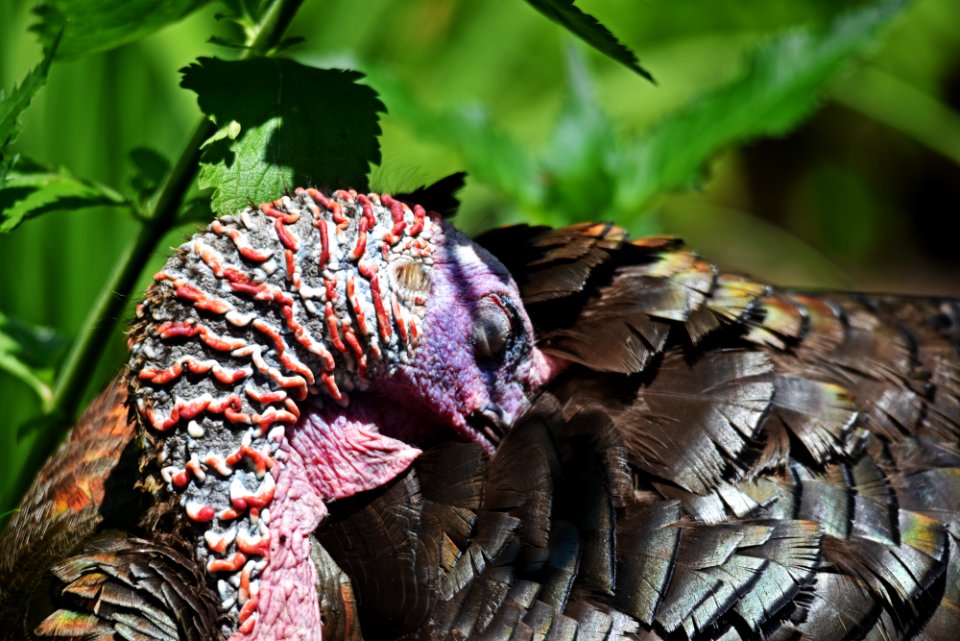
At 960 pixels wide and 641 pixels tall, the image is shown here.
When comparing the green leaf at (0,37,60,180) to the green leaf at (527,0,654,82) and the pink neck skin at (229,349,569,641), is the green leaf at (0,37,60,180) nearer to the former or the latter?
the pink neck skin at (229,349,569,641)

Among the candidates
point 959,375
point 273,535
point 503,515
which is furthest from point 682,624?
point 959,375

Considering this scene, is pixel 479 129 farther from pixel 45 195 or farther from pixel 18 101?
pixel 18 101

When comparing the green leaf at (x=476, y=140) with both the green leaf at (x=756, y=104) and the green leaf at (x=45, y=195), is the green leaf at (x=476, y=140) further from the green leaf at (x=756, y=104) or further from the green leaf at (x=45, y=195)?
the green leaf at (x=45, y=195)

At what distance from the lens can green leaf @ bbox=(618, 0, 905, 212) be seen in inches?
108

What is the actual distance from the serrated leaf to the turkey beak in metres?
0.75

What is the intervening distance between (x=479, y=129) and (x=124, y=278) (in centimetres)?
128

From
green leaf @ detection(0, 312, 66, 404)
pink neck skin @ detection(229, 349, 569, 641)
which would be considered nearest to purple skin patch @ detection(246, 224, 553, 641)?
pink neck skin @ detection(229, 349, 569, 641)

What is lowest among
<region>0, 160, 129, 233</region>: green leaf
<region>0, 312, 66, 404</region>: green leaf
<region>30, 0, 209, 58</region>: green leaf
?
<region>0, 312, 66, 404</region>: green leaf

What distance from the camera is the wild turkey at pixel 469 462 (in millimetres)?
1562

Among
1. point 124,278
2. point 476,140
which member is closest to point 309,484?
point 124,278

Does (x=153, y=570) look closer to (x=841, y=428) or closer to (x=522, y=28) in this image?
(x=841, y=428)

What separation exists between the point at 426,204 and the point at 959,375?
48.5 inches

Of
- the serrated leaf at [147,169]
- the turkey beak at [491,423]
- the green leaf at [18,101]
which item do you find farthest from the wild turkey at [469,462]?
the serrated leaf at [147,169]

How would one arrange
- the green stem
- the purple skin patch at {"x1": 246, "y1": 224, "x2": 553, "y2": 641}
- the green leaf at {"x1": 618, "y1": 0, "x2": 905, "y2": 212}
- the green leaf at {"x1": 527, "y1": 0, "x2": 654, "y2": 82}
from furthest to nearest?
the green leaf at {"x1": 618, "y1": 0, "x2": 905, "y2": 212} < the green stem < the purple skin patch at {"x1": 246, "y1": 224, "x2": 553, "y2": 641} < the green leaf at {"x1": 527, "y1": 0, "x2": 654, "y2": 82}
